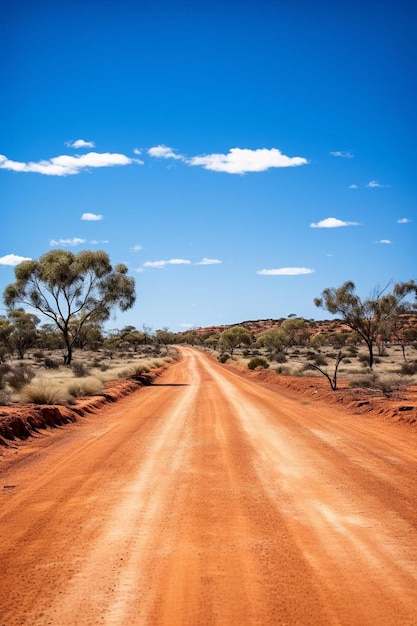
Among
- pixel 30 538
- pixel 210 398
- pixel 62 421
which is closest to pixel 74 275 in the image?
pixel 210 398

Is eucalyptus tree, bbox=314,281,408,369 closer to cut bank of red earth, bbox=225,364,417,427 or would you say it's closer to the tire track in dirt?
cut bank of red earth, bbox=225,364,417,427

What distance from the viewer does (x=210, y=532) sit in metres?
6.04

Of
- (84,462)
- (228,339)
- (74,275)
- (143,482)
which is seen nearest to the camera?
(143,482)

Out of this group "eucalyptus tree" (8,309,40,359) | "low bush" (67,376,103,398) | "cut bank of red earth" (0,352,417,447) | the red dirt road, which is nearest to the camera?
the red dirt road

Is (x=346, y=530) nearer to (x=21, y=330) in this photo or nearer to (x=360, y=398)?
(x=360, y=398)

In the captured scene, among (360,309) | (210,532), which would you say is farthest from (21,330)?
(210,532)

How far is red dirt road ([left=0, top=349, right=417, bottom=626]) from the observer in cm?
436

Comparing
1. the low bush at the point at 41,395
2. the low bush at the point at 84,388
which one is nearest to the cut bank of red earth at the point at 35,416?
the low bush at the point at 41,395

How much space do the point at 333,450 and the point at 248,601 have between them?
22.2 feet

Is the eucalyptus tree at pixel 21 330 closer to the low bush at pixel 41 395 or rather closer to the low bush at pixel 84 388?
the low bush at pixel 84 388

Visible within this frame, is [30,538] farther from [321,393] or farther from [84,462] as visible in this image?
[321,393]

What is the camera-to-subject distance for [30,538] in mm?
5953

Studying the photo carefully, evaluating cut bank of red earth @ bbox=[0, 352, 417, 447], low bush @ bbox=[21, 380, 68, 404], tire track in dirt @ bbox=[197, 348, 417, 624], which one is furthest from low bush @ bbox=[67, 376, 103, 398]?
tire track in dirt @ bbox=[197, 348, 417, 624]

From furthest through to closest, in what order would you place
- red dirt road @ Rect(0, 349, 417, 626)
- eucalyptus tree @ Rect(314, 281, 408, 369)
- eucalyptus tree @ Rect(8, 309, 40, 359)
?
eucalyptus tree @ Rect(8, 309, 40, 359) < eucalyptus tree @ Rect(314, 281, 408, 369) < red dirt road @ Rect(0, 349, 417, 626)
